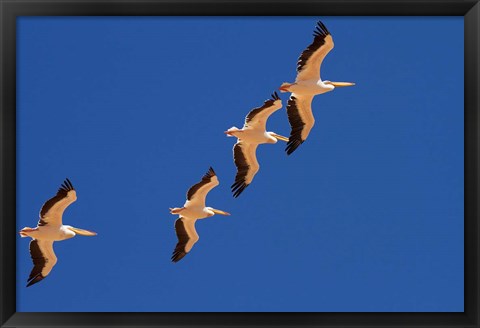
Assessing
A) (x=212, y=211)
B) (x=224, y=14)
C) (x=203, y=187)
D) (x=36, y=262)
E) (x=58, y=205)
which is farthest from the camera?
(x=212, y=211)

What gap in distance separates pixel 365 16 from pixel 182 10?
2009mm

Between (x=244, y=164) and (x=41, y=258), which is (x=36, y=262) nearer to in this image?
(x=41, y=258)

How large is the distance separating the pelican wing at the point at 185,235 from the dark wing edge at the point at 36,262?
294cm

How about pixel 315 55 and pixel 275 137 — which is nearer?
pixel 315 55

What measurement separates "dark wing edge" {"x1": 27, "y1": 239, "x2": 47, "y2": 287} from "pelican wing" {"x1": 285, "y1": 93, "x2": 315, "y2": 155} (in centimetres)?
475

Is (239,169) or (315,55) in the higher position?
(315,55)

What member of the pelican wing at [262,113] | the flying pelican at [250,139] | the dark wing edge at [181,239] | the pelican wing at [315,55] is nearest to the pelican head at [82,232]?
the dark wing edge at [181,239]

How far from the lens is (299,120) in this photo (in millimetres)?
14328

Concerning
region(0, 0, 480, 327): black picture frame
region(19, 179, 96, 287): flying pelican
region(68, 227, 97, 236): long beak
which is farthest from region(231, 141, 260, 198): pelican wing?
region(0, 0, 480, 327): black picture frame

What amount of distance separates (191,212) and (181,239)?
690 millimetres

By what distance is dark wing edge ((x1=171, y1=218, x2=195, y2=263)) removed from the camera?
15.6 metres

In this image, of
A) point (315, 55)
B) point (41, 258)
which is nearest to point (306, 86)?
point (315, 55)

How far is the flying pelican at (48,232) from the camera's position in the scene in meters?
12.7

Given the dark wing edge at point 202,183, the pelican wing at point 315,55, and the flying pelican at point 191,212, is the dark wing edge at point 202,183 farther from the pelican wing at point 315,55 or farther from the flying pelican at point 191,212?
the pelican wing at point 315,55
